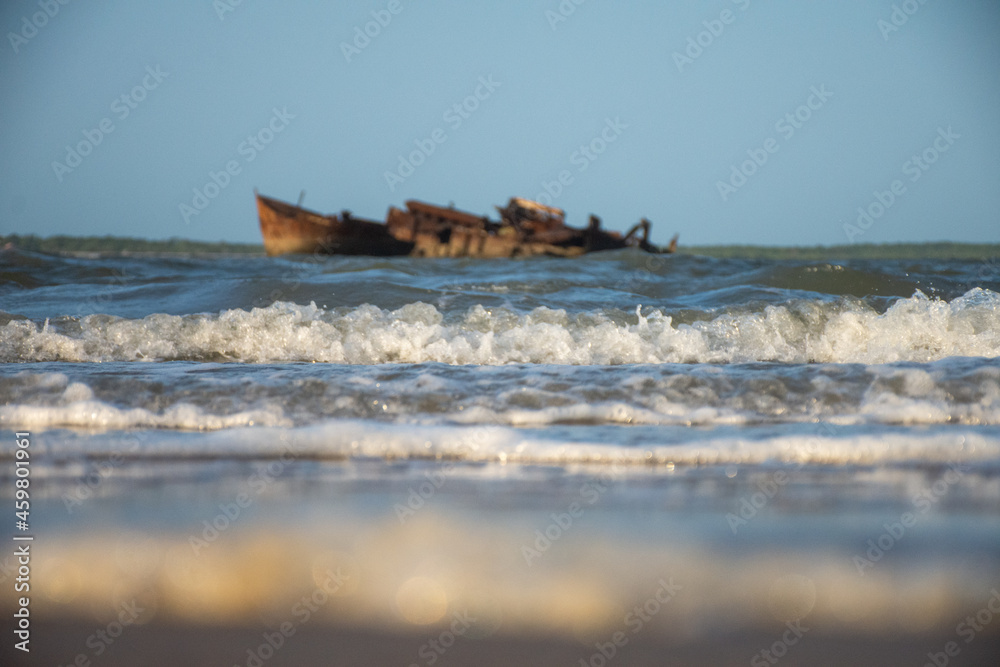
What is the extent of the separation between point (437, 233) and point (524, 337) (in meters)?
18.4

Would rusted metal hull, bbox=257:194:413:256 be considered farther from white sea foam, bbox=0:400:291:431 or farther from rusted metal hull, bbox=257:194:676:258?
white sea foam, bbox=0:400:291:431

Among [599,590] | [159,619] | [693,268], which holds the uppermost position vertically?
[693,268]

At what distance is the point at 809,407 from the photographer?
271 cm

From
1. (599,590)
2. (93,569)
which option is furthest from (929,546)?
(93,569)

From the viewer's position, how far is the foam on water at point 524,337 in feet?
13.8

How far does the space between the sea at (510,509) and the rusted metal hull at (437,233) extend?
689 inches

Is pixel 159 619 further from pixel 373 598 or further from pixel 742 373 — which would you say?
pixel 742 373

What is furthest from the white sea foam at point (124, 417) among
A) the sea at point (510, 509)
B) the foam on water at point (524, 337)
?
the foam on water at point (524, 337)

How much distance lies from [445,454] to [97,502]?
0.96 meters

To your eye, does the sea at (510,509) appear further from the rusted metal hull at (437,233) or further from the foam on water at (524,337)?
the rusted metal hull at (437,233)

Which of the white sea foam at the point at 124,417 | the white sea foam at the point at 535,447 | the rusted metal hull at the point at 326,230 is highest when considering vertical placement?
the rusted metal hull at the point at 326,230

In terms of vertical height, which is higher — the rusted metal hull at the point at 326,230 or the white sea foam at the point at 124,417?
the rusted metal hull at the point at 326,230

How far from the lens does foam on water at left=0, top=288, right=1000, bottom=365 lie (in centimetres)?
419

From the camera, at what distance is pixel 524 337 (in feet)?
14.0
